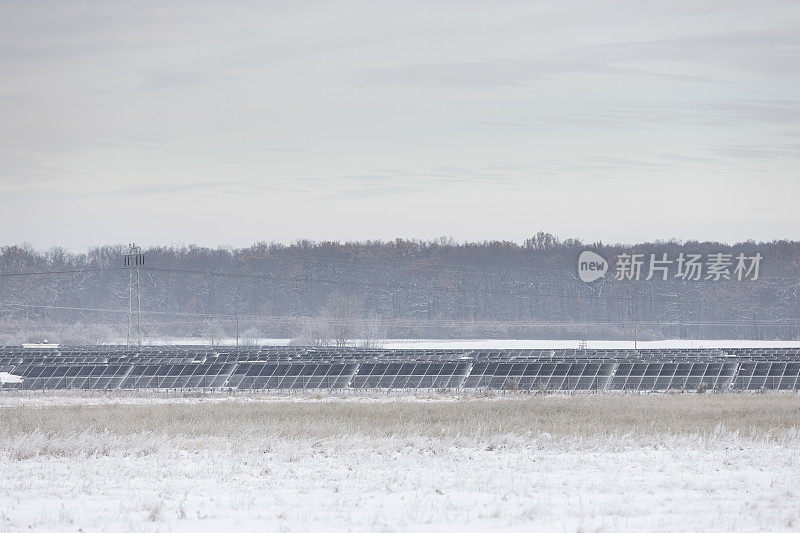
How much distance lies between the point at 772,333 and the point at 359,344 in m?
49.6

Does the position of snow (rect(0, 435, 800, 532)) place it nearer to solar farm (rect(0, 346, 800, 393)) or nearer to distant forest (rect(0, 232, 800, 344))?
solar farm (rect(0, 346, 800, 393))

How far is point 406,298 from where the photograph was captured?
144625mm

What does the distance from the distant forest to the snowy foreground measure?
8996cm

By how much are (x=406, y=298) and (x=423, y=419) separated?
116 m

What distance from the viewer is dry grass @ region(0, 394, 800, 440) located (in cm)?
2517

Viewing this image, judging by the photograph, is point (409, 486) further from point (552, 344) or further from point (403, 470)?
point (552, 344)

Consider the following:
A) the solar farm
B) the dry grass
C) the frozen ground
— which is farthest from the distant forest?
the dry grass

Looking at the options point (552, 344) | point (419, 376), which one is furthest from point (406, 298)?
point (419, 376)

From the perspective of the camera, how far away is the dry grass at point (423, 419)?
2517 centimetres

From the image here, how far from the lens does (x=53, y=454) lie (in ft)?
70.2

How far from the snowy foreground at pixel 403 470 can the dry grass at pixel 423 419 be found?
0.10m

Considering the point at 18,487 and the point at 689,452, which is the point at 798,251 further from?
the point at 18,487

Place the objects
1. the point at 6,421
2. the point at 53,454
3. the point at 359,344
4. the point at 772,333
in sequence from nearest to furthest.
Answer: the point at 53,454 → the point at 6,421 → the point at 359,344 → the point at 772,333

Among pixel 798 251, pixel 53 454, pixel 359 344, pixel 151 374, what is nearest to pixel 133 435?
pixel 53 454
